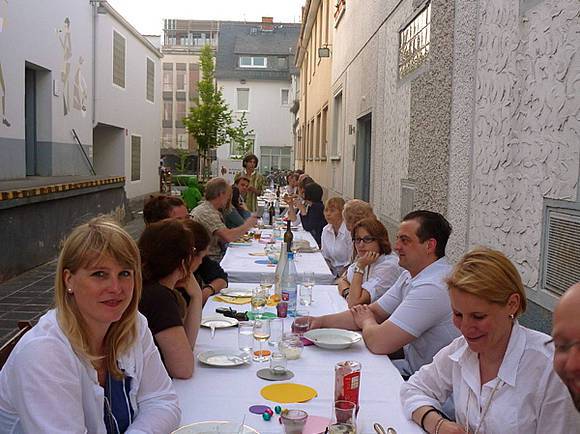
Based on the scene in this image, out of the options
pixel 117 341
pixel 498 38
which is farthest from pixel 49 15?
pixel 117 341

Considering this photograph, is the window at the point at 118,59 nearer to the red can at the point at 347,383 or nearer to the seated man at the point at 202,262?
the seated man at the point at 202,262

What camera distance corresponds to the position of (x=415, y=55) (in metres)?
6.80

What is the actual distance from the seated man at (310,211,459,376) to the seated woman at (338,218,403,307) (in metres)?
0.64

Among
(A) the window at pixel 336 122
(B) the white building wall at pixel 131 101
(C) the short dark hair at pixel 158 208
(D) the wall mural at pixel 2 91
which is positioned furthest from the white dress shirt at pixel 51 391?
(B) the white building wall at pixel 131 101

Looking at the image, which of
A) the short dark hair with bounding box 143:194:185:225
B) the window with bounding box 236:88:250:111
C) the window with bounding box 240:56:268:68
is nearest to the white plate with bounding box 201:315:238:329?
the short dark hair with bounding box 143:194:185:225

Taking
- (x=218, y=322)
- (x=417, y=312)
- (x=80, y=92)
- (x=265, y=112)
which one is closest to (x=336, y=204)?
(x=218, y=322)

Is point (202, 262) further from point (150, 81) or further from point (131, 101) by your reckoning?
point (150, 81)

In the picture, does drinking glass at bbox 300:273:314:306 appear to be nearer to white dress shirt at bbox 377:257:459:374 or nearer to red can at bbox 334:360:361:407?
white dress shirt at bbox 377:257:459:374

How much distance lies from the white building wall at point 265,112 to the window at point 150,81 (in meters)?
15.7

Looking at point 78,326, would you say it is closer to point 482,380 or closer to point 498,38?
point 482,380

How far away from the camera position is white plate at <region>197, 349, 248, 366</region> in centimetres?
313

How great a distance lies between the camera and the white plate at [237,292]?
15.6 feet

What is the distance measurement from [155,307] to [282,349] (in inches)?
28.5

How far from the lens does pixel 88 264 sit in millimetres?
2312
